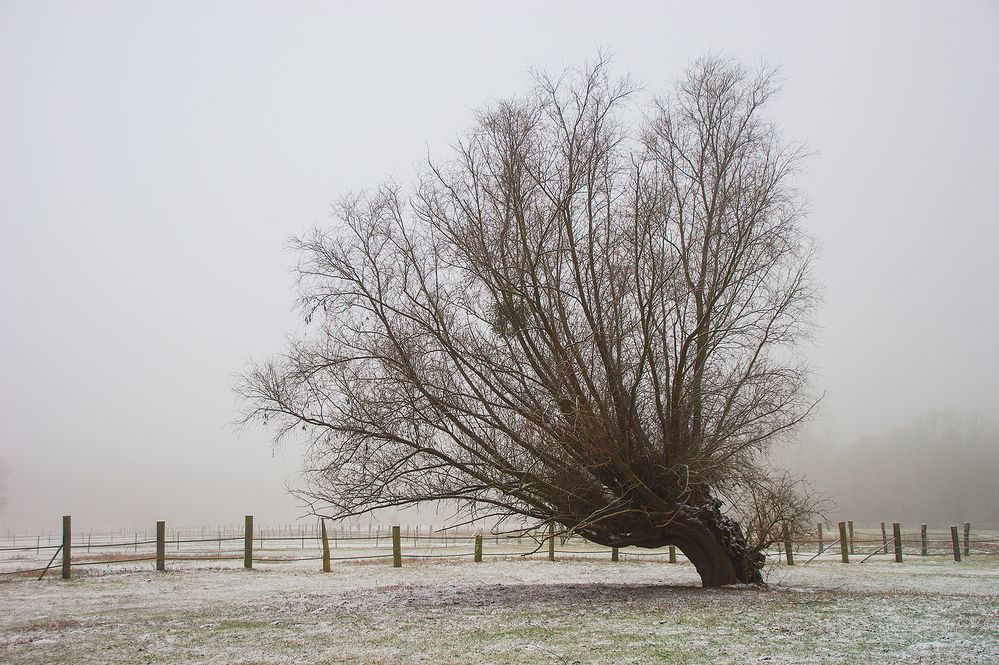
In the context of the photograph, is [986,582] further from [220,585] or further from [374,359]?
[220,585]

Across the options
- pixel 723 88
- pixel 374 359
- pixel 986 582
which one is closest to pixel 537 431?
pixel 374 359

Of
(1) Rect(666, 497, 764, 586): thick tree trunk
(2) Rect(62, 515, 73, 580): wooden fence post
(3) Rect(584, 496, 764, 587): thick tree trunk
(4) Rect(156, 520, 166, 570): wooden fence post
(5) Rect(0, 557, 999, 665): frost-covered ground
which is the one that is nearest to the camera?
(5) Rect(0, 557, 999, 665): frost-covered ground

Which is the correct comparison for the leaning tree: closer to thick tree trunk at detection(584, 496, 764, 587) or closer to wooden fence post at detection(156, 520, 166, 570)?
thick tree trunk at detection(584, 496, 764, 587)

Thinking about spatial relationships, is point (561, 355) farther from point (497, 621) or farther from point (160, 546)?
point (160, 546)

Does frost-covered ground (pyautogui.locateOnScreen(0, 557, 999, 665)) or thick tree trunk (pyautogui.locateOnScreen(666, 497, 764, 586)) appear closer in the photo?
frost-covered ground (pyautogui.locateOnScreen(0, 557, 999, 665))

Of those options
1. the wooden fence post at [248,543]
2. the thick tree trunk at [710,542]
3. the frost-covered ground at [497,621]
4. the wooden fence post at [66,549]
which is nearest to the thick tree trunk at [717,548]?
Result: the thick tree trunk at [710,542]

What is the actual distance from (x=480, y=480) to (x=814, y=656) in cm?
683

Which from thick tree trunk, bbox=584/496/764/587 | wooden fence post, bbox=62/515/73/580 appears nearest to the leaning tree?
thick tree trunk, bbox=584/496/764/587

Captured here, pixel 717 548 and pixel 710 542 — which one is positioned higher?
pixel 710 542

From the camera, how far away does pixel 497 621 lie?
9.78 meters

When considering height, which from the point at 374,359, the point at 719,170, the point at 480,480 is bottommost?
the point at 480,480

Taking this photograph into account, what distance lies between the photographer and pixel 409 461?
13.0 meters

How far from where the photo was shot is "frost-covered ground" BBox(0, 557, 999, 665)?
7.48 m

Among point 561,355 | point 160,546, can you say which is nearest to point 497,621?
point 561,355
